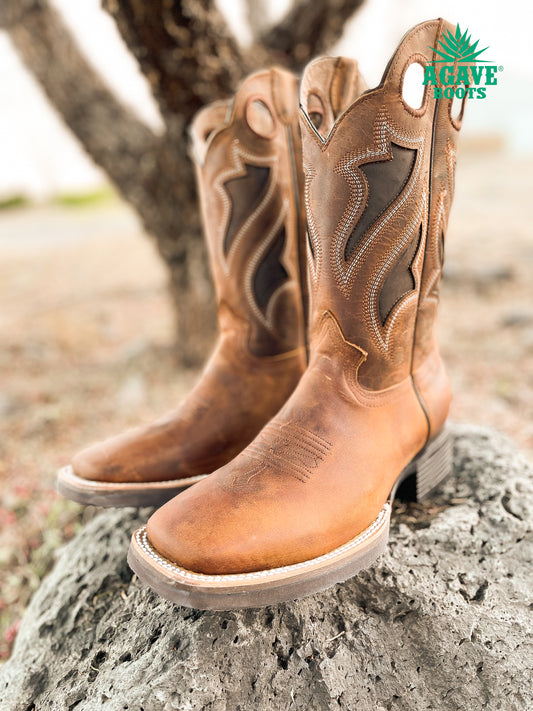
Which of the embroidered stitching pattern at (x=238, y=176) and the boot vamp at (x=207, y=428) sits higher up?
the embroidered stitching pattern at (x=238, y=176)

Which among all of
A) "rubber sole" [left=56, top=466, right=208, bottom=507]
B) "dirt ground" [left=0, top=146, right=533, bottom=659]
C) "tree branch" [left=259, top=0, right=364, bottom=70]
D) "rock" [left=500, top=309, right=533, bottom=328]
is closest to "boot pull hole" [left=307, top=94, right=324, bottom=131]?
"rubber sole" [left=56, top=466, right=208, bottom=507]

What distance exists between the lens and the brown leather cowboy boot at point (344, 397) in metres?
1.01

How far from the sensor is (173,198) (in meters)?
3.19

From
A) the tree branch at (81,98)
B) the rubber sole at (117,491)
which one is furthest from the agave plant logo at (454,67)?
the tree branch at (81,98)

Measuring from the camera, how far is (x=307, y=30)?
2992 mm

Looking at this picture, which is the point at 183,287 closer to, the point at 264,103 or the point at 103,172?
the point at 103,172

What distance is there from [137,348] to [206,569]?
3.34 m

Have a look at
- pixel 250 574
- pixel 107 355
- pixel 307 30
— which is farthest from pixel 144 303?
pixel 250 574

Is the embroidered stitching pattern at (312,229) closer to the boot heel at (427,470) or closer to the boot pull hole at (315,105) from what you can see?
the boot pull hole at (315,105)

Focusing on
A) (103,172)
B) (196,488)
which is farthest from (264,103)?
(103,172)

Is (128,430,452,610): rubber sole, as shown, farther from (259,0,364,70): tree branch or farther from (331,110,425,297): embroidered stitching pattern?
(259,0,364,70): tree branch
